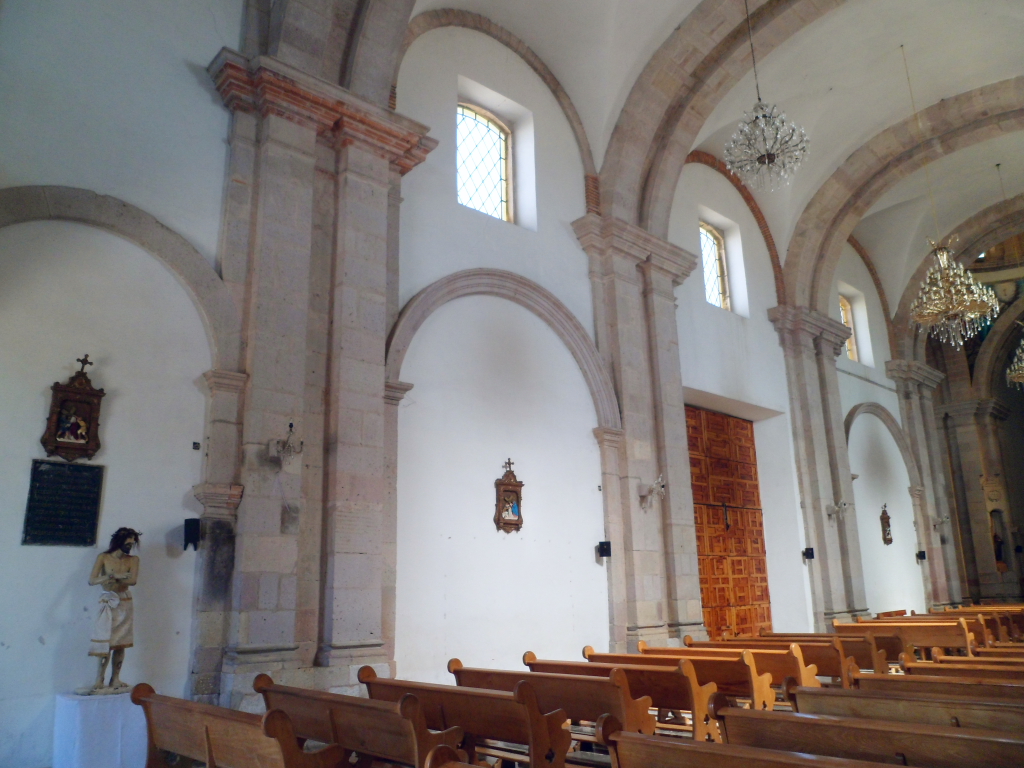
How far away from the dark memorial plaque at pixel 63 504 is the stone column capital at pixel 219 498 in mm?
723

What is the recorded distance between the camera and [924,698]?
3879 millimetres

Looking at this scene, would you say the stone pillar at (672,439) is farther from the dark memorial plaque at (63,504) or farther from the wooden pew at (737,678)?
the dark memorial plaque at (63,504)

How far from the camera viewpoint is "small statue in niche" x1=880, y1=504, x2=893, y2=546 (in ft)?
52.2

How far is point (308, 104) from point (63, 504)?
409cm

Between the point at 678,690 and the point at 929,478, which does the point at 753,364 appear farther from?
the point at 678,690

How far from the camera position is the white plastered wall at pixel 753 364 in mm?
12656

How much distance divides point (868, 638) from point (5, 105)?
26.2 ft

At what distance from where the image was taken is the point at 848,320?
17.6m

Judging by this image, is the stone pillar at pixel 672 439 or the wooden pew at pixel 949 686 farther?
the stone pillar at pixel 672 439

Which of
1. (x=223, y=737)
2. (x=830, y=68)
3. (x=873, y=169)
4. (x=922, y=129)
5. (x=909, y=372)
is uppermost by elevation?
(x=922, y=129)

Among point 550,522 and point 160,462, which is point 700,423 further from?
point 160,462

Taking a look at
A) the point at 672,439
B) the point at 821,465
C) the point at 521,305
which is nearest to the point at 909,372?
the point at 821,465

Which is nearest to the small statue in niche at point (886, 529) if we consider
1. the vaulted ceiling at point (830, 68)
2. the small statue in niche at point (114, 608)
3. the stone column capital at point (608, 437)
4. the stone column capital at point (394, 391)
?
the vaulted ceiling at point (830, 68)

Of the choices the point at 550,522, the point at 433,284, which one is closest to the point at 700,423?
the point at 550,522
